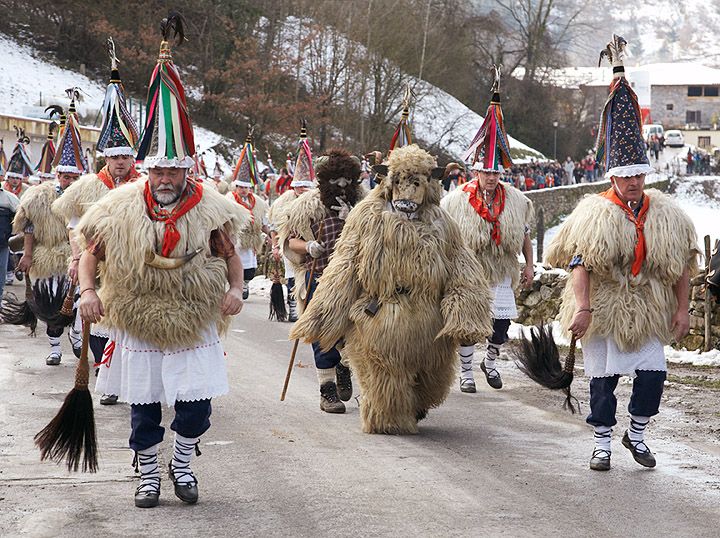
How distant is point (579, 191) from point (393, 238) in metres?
40.2

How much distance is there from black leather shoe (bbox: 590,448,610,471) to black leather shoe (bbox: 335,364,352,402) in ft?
9.49

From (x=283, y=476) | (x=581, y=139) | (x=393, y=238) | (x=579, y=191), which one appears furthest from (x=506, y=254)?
(x=581, y=139)

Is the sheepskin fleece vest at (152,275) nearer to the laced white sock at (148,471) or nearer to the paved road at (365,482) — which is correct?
the laced white sock at (148,471)

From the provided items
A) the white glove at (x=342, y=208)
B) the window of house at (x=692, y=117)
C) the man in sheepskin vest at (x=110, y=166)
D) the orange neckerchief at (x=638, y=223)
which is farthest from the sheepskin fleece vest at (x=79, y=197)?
the window of house at (x=692, y=117)

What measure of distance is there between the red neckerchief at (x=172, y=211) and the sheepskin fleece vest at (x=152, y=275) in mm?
27

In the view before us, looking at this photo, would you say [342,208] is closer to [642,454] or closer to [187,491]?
[642,454]

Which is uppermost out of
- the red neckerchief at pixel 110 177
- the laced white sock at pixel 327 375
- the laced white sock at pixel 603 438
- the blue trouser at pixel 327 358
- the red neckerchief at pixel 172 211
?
the red neckerchief at pixel 110 177

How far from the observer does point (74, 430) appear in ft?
21.3

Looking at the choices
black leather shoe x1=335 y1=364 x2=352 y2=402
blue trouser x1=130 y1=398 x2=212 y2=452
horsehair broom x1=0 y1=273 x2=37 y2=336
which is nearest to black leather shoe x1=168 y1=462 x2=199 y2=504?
blue trouser x1=130 y1=398 x2=212 y2=452

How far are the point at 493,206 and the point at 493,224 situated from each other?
7.3 inches

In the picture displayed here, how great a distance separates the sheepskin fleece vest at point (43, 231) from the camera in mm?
13109

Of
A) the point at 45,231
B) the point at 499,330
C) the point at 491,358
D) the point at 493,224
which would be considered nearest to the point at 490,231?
the point at 493,224

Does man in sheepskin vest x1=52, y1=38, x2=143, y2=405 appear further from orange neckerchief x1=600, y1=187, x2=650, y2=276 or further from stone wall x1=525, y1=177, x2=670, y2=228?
stone wall x1=525, y1=177, x2=670, y2=228

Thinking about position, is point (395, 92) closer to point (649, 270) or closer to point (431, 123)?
point (431, 123)
